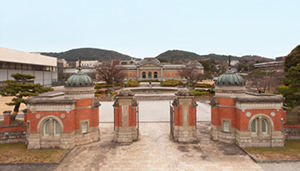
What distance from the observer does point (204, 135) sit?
12016 mm

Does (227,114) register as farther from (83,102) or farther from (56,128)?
(56,128)

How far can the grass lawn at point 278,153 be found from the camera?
872cm

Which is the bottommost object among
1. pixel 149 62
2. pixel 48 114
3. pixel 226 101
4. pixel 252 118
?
pixel 252 118

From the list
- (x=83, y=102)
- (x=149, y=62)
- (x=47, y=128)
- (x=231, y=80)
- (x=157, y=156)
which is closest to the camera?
(x=157, y=156)

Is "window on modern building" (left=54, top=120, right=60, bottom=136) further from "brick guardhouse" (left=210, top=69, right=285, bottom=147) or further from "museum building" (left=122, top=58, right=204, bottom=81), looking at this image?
"museum building" (left=122, top=58, right=204, bottom=81)

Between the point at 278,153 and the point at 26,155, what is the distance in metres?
15.1

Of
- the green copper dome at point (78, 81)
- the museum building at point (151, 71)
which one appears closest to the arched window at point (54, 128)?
the green copper dome at point (78, 81)

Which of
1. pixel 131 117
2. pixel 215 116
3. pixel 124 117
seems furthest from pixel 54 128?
pixel 215 116

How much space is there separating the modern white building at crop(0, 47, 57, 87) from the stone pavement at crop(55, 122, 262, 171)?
36441 millimetres

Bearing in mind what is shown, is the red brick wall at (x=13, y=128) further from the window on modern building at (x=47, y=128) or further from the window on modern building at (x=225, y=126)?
the window on modern building at (x=225, y=126)

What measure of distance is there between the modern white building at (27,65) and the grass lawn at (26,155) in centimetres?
3274

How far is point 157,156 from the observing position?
29.4ft

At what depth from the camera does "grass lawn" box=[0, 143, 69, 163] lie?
340 inches

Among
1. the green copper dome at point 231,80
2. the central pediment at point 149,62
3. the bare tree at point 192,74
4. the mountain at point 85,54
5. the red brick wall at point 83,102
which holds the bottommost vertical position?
the red brick wall at point 83,102
